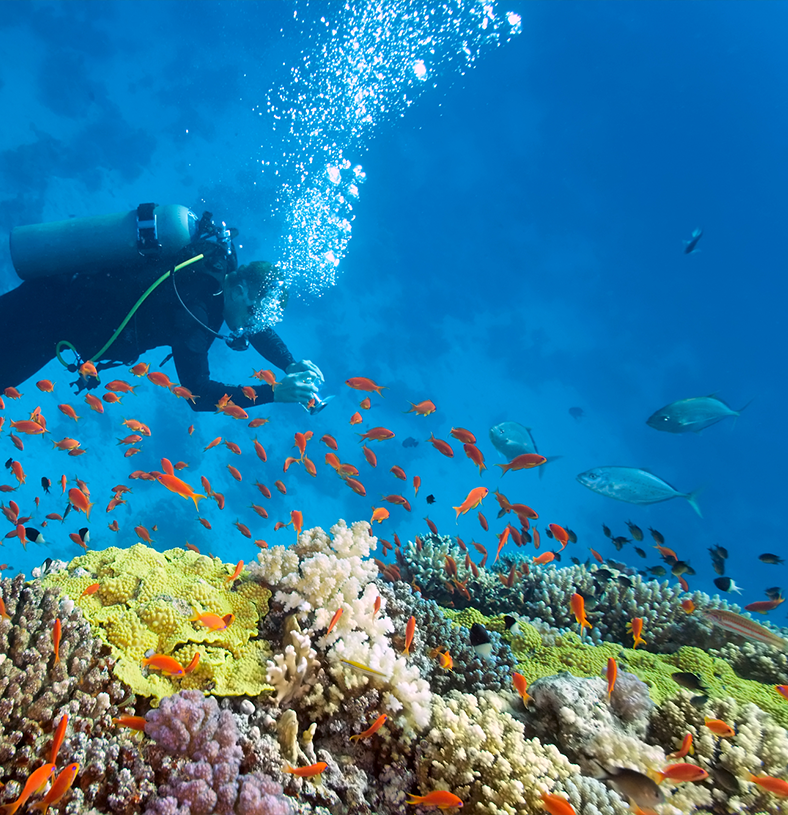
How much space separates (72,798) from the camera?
5.68 ft

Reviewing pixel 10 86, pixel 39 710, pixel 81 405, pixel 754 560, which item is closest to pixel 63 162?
pixel 10 86

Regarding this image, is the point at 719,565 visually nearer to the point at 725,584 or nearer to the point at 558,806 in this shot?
the point at 725,584

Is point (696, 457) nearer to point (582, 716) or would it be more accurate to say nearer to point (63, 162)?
point (582, 716)

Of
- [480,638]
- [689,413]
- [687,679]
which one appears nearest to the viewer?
[687,679]

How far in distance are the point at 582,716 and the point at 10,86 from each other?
53978 mm

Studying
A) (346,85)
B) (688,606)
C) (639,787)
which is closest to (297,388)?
(639,787)

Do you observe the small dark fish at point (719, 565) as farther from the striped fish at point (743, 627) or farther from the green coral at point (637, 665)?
the green coral at point (637, 665)

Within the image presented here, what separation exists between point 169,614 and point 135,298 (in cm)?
635

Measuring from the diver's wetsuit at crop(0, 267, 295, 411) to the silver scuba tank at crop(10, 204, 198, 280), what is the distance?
0.26 meters

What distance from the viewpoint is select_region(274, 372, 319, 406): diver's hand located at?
608 cm

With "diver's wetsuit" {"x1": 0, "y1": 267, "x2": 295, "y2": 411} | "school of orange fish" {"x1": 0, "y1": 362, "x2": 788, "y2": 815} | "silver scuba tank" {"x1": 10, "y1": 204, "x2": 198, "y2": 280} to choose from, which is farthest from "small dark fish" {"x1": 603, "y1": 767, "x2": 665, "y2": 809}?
"silver scuba tank" {"x1": 10, "y1": 204, "x2": 198, "y2": 280}

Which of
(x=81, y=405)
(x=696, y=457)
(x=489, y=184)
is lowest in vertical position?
(x=81, y=405)

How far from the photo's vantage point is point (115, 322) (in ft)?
23.8

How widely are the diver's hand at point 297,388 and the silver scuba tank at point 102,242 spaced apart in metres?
4.05
